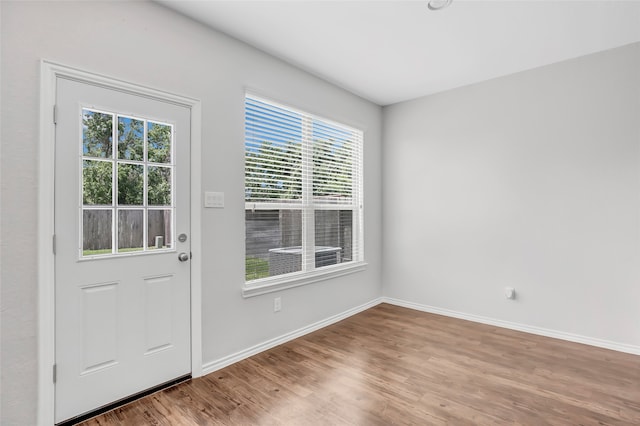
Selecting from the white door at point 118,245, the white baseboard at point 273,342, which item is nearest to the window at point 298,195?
the white baseboard at point 273,342

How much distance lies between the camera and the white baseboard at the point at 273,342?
98.9 inches

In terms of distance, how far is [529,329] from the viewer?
3.33m

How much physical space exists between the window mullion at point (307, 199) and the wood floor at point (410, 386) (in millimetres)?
835

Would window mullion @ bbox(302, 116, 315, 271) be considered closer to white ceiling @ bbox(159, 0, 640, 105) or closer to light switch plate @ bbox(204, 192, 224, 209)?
white ceiling @ bbox(159, 0, 640, 105)

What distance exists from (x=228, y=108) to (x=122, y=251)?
137 cm

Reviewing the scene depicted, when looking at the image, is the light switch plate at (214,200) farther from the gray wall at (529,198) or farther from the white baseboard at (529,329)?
the white baseboard at (529,329)

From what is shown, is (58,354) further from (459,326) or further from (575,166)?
(575,166)

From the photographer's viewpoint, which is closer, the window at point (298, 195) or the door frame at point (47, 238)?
the door frame at point (47, 238)

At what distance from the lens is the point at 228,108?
2645 mm

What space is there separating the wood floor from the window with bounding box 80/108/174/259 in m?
1.09

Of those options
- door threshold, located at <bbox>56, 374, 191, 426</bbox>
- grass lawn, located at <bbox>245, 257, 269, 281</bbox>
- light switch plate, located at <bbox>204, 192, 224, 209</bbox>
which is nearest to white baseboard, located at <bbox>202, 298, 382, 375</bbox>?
door threshold, located at <bbox>56, 374, 191, 426</bbox>

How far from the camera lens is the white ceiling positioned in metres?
2.31

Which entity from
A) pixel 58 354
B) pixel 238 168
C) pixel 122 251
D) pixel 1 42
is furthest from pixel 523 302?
pixel 1 42

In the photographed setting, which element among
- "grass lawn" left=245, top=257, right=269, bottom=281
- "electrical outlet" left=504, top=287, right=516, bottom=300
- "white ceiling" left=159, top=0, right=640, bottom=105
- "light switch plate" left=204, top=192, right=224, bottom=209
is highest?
"white ceiling" left=159, top=0, right=640, bottom=105
